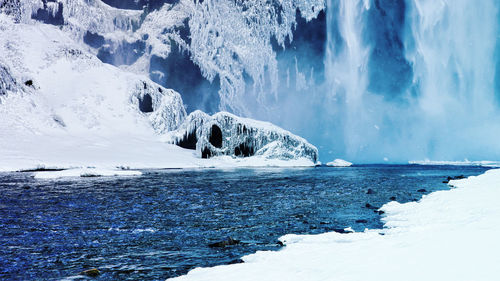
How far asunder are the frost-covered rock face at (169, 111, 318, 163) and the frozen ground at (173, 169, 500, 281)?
6785cm

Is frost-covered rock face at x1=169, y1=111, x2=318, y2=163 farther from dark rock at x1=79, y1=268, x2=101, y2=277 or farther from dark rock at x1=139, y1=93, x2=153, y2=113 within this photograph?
dark rock at x1=79, y1=268, x2=101, y2=277

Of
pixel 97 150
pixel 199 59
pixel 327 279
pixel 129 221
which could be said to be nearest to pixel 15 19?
pixel 199 59

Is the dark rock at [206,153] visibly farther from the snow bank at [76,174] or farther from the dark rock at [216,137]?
the snow bank at [76,174]

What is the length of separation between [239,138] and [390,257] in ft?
237

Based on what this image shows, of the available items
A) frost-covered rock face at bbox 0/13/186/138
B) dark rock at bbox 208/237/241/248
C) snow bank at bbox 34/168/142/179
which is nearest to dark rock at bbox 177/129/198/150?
frost-covered rock face at bbox 0/13/186/138

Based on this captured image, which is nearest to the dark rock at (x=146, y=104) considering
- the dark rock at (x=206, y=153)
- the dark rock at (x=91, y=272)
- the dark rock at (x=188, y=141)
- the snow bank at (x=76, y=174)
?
the dark rock at (x=188, y=141)

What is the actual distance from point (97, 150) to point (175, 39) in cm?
6379

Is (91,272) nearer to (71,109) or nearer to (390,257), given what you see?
(390,257)

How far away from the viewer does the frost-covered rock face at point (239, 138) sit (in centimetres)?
7850

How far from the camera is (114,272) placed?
838 centimetres

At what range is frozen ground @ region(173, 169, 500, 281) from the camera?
5.85 m

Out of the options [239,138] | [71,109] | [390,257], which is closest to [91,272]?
[390,257]

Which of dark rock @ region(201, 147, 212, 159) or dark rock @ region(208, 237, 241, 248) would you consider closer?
dark rock @ region(208, 237, 241, 248)

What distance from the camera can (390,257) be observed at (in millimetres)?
7219
